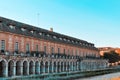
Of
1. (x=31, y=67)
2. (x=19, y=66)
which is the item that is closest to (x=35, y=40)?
(x=31, y=67)

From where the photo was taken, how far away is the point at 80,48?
81.9 m

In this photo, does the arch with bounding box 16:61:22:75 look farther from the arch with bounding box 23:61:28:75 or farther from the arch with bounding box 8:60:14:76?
the arch with bounding box 23:61:28:75

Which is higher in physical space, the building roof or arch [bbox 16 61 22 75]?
the building roof

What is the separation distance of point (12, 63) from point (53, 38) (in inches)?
951

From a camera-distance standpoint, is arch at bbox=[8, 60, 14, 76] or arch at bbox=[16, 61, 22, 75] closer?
arch at bbox=[8, 60, 14, 76]

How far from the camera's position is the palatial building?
1734 inches

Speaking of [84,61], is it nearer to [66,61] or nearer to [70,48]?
[70,48]

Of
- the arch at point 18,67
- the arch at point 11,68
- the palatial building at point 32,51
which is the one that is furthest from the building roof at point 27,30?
the arch at point 18,67

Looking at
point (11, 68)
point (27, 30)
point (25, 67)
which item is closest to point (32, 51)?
point (27, 30)

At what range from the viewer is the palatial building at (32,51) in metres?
44.1

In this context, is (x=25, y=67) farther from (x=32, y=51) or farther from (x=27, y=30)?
(x=27, y=30)

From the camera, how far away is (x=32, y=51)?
177ft

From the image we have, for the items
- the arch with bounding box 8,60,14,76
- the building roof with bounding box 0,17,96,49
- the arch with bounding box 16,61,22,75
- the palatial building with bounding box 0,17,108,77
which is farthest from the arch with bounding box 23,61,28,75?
the building roof with bounding box 0,17,96,49

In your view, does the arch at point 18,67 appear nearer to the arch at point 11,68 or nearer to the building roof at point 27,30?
the arch at point 11,68
